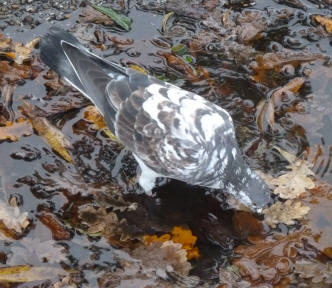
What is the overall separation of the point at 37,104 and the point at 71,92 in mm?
314

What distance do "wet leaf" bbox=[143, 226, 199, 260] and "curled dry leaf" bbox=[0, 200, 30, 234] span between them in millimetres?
926

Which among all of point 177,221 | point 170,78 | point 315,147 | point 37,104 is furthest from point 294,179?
point 37,104

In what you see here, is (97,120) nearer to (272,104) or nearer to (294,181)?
(272,104)

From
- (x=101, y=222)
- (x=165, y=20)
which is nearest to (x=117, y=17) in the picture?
(x=165, y=20)

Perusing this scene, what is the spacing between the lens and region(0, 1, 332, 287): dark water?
466cm

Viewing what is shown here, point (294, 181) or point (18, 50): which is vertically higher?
point (18, 50)

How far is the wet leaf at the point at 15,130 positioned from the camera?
5.04 meters

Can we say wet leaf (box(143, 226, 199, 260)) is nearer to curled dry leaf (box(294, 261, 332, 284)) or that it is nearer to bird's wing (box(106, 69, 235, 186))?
bird's wing (box(106, 69, 235, 186))

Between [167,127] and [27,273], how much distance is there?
4.82ft

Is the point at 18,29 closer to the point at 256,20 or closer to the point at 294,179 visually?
the point at 256,20

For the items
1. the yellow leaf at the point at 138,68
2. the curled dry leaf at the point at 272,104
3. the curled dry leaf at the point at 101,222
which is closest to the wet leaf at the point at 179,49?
the yellow leaf at the point at 138,68

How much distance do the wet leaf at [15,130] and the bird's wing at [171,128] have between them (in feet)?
3.08

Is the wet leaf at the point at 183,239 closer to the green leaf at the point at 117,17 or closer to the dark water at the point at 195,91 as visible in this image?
the dark water at the point at 195,91

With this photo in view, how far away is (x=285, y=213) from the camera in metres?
4.70
